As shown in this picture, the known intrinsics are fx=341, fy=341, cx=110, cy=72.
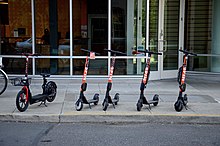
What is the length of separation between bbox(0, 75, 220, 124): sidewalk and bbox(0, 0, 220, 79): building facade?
130cm

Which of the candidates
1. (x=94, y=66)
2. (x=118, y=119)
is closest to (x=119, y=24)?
(x=94, y=66)

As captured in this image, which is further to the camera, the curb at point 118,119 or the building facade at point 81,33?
the building facade at point 81,33

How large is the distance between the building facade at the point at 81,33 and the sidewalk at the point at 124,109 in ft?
4.28

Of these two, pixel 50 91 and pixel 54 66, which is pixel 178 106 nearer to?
pixel 50 91

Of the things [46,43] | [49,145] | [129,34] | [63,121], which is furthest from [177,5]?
[49,145]

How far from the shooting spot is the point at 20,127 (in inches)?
263

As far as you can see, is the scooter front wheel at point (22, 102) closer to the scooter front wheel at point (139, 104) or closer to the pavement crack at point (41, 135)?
the pavement crack at point (41, 135)

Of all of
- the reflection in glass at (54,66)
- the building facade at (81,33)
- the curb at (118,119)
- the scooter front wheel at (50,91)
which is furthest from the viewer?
the reflection in glass at (54,66)

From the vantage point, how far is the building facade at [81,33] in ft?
37.8

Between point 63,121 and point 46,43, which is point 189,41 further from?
point 63,121

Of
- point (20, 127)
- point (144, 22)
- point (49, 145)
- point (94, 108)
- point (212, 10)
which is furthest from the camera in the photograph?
point (212, 10)

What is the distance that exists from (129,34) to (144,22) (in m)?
0.65

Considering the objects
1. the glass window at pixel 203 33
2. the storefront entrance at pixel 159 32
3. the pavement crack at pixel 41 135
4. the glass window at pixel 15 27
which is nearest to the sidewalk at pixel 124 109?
the pavement crack at pixel 41 135

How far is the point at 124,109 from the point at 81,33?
4791mm
